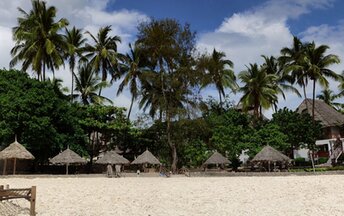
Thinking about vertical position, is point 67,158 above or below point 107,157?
below

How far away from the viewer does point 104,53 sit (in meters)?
38.0

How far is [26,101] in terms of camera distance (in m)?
27.2

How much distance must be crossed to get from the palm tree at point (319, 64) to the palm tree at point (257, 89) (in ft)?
12.2

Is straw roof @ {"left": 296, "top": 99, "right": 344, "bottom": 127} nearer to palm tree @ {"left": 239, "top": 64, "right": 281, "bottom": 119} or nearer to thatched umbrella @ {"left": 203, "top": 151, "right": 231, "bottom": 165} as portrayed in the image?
palm tree @ {"left": 239, "top": 64, "right": 281, "bottom": 119}

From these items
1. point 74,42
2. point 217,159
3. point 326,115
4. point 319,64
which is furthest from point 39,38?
point 326,115

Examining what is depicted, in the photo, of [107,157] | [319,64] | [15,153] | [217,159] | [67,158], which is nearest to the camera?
[15,153]

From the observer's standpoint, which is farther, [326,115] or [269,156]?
[326,115]

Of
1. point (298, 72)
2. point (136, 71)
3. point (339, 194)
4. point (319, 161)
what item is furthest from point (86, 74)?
point (339, 194)

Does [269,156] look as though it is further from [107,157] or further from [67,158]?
[67,158]

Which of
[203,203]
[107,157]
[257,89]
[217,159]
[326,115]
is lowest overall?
[203,203]

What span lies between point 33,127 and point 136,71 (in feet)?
47.2

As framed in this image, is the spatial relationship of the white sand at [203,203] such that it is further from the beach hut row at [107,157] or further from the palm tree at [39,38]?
the palm tree at [39,38]

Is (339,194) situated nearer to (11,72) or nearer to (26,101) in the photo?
(26,101)

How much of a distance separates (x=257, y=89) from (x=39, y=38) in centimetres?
1991
